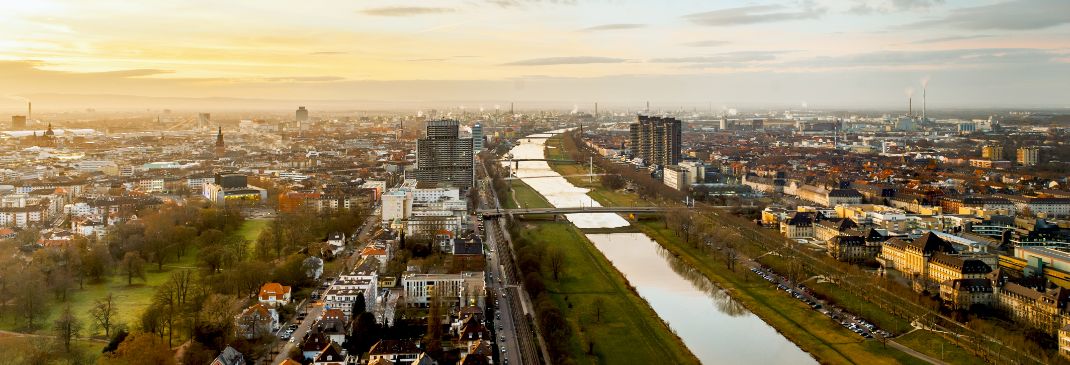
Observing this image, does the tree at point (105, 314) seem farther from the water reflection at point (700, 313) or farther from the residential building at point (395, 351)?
the water reflection at point (700, 313)

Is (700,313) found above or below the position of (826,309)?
below

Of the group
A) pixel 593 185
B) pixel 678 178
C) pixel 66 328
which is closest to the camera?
pixel 66 328

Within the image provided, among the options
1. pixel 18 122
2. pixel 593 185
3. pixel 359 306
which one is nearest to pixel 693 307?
pixel 359 306

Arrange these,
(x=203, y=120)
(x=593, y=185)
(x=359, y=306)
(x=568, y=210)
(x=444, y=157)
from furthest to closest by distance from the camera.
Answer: (x=203, y=120) < (x=593, y=185) < (x=444, y=157) < (x=568, y=210) < (x=359, y=306)

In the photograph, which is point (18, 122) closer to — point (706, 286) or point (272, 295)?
point (272, 295)

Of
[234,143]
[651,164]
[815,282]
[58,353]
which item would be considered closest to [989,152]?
[651,164]

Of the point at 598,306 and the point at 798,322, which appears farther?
the point at 598,306

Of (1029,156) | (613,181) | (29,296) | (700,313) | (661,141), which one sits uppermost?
(661,141)

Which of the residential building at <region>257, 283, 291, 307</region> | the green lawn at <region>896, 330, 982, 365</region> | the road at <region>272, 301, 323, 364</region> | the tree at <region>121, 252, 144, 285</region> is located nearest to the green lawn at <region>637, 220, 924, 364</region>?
the green lawn at <region>896, 330, 982, 365</region>
